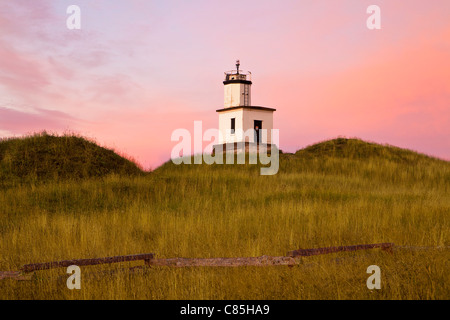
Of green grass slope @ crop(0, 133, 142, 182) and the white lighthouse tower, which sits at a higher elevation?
the white lighthouse tower

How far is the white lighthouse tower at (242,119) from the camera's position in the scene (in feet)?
141

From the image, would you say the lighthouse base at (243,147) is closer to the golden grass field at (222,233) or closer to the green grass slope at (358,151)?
the green grass slope at (358,151)

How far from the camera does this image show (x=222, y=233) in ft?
35.1

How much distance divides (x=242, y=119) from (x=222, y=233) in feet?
109

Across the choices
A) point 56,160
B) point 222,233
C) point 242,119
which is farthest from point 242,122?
point 222,233

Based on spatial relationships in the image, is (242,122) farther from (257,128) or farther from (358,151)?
(358,151)

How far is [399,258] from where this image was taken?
778 centimetres

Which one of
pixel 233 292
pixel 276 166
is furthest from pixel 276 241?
pixel 276 166

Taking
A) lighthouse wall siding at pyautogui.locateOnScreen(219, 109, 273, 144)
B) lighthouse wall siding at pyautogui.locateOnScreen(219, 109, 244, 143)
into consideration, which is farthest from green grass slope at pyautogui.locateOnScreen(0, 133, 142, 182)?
lighthouse wall siding at pyautogui.locateOnScreen(219, 109, 244, 143)

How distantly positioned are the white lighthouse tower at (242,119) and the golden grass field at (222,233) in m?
17.4

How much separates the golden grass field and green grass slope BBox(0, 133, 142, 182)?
1.02 meters

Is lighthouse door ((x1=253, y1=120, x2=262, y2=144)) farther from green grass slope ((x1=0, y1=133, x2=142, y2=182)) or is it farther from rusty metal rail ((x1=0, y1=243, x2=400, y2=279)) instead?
rusty metal rail ((x1=0, y1=243, x2=400, y2=279))

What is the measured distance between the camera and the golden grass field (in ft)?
20.5
